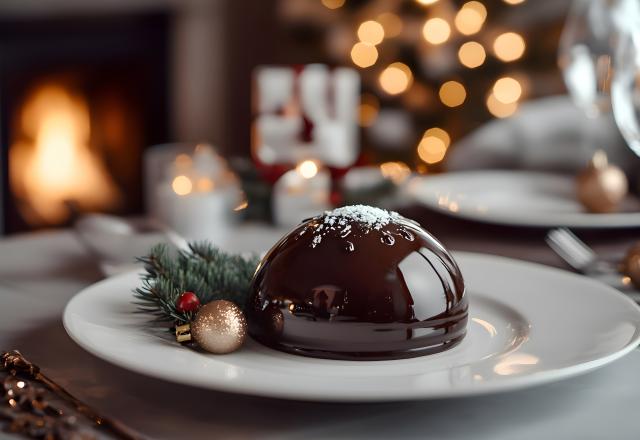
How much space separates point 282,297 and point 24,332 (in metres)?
0.28

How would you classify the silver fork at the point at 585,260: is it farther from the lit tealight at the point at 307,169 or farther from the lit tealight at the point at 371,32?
the lit tealight at the point at 371,32

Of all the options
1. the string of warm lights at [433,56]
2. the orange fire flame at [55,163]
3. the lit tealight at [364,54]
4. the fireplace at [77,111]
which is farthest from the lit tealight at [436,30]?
the orange fire flame at [55,163]

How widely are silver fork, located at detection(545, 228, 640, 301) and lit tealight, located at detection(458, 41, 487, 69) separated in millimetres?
2327

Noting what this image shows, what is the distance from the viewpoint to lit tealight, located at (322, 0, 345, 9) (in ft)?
12.3

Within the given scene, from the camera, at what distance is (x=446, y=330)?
0.77m

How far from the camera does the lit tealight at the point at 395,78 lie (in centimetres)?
371

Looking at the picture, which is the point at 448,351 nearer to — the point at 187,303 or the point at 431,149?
the point at 187,303

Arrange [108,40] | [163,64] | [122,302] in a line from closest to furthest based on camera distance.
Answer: [122,302] → [108,40] → [163,64]

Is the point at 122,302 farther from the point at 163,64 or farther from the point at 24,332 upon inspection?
the point at 163,64

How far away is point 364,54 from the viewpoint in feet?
12.4

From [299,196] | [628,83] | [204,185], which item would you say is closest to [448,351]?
[628,83]

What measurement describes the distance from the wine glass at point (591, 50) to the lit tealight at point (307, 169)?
425 millimetres

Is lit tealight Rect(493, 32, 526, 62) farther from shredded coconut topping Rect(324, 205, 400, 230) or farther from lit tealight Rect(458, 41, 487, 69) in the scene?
shredded coconut topping Rect(324, 205, 400, 230)

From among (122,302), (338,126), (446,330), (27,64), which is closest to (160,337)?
(122,302)
